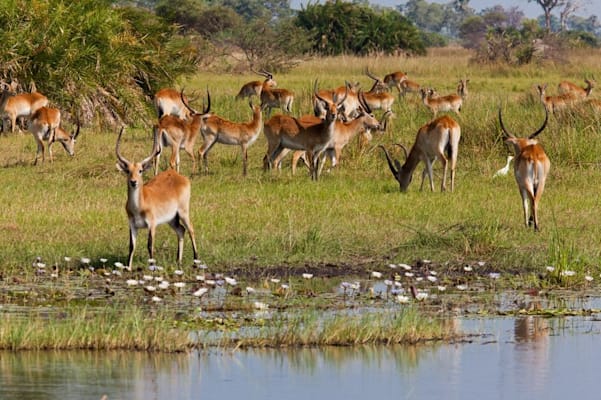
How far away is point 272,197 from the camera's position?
13461mm

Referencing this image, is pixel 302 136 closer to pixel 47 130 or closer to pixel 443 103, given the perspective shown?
pixel 47 130

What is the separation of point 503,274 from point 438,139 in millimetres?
4799

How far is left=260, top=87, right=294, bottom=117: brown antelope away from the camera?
75.3 feet

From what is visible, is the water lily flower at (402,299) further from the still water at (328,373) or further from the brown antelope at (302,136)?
the brown antelope at (302,136)

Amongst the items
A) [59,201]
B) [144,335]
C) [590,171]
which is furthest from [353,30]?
[144,335]

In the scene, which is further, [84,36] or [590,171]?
[84,36]

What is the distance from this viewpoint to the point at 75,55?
1942cm

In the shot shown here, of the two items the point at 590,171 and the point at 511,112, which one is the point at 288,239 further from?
the point at 511,112

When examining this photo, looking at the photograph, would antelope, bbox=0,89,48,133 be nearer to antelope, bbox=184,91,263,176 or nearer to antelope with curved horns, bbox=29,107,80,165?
antelope with curved horns, bbox=29,107,80,165

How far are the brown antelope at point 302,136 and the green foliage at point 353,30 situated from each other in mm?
25486

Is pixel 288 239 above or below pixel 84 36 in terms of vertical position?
below

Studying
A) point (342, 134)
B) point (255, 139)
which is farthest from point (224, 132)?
point (342, 134)

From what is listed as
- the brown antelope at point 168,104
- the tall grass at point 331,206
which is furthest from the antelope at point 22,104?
the brown antelope at point 168,104

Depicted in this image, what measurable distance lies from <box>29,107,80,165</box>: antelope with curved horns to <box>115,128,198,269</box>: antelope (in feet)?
23.3
